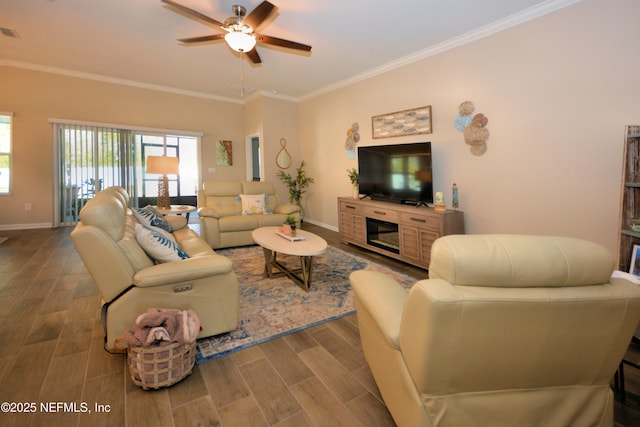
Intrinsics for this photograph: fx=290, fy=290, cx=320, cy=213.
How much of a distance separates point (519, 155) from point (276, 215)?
3352 millimetres

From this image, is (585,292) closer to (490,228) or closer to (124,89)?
(490,228)

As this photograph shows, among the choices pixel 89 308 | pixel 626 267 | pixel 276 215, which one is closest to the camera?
pixel 626 267

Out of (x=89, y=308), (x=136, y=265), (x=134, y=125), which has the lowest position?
(x=89, y=308)

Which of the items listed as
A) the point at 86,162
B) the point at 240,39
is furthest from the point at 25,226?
the point at 240,39

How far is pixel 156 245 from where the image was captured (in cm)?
195

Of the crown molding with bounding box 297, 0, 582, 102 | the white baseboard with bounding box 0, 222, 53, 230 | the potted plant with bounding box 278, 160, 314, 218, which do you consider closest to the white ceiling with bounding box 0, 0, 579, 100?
the crown molding with bounding box 297, 0, 582, 102

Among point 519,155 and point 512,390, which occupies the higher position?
point 519,155

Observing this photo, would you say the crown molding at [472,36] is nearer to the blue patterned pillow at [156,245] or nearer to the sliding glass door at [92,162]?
the blue patterned pillow at [156,245]

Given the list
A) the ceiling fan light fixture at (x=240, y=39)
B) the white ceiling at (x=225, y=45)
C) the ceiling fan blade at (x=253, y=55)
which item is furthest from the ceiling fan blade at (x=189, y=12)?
the ceiling fan blade at (x=253, y=55)

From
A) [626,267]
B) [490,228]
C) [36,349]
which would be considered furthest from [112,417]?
[490,228]

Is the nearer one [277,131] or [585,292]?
[585,292]

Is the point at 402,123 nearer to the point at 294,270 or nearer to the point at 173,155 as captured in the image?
the point at 294,270

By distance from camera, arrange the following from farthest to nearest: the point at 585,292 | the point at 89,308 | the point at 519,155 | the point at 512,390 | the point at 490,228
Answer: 1. the point at 490,228
2. the point at 519,155
3. the point at 89,308
4. the point at 512,390
5. the point at 585,292

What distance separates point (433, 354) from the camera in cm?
97
